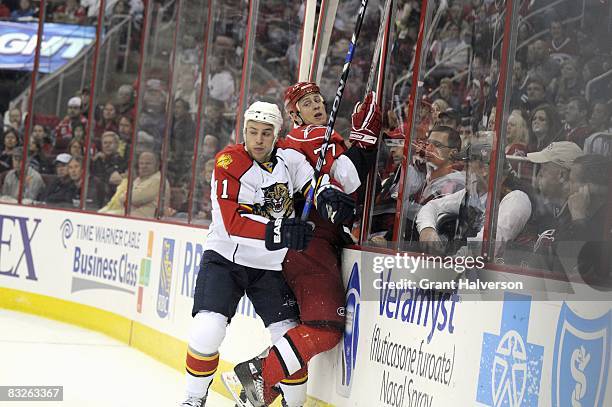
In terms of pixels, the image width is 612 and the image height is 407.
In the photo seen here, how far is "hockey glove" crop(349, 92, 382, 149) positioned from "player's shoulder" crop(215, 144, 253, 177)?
426mm

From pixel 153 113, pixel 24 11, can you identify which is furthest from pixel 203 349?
pixel 24 11

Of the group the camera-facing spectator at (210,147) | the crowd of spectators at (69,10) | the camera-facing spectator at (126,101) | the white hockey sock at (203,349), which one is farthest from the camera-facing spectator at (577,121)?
the crowd of spectators at (69,10)

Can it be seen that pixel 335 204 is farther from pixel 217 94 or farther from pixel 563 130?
pixel 217 94

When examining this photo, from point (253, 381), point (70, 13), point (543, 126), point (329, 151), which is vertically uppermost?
point (70, 13)

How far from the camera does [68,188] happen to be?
26.2ft

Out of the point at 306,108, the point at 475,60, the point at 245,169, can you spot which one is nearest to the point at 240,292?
the point at 245,169

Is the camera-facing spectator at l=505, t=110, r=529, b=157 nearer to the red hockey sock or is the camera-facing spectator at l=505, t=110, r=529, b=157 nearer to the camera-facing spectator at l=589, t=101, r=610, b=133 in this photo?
the camera-facing spectator at l=589, t=101, r=610, b=133

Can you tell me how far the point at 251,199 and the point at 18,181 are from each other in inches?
191

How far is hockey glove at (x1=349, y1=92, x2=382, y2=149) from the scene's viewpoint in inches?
161

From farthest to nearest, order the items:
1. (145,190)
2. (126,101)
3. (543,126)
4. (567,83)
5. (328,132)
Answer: (126,101) < (145,190) < (328,132) < (543,126) < (567,83)

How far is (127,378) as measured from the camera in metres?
5.54

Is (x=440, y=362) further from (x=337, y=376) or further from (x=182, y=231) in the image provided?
(x=182, y=231)

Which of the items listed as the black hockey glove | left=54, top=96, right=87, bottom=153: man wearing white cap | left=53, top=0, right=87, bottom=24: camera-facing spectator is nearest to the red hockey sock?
the black hockey glove

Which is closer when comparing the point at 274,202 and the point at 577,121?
the point at 577,121
